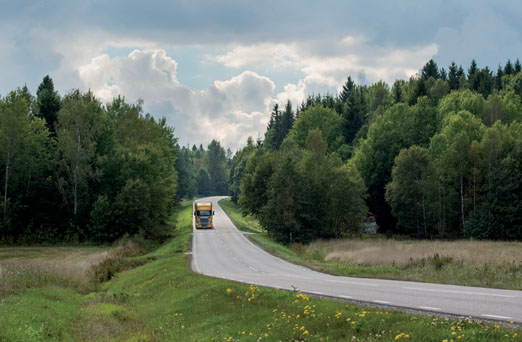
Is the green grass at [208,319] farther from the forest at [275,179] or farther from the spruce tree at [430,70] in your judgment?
the spruce tree at [430,70]

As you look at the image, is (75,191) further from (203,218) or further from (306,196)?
(306,196)

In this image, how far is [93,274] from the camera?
29969mm

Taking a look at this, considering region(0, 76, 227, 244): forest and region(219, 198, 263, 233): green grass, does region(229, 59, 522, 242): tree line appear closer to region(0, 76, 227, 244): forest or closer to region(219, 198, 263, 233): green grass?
region(219, 198, 263, 233): green grass

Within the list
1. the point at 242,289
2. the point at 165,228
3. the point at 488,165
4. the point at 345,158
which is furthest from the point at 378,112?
the point at 242,289

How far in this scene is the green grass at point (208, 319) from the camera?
1009cm

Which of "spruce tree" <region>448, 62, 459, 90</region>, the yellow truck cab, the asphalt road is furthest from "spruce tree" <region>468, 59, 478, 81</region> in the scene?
the asphalt road

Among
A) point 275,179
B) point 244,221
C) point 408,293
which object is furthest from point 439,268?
point 244,221

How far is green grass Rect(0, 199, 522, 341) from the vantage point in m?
10.1

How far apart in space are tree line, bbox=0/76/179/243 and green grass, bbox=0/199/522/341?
107 feet

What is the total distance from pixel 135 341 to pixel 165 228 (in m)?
48.9

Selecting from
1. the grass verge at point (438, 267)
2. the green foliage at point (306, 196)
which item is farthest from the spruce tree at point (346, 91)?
the grass verge at point (438, 267)

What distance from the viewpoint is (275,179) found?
56.8 m

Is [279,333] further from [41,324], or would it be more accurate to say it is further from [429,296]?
[41,324]

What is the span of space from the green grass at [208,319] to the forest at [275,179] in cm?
3406
